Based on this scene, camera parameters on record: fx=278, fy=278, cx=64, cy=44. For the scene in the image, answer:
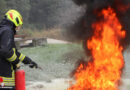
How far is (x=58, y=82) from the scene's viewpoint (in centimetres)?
888

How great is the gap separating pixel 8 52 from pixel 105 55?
2.80 meters

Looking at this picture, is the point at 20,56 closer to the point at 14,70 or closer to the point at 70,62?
the point at 14,70

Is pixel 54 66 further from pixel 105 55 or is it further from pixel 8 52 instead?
pixel 8 52

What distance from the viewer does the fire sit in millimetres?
6305

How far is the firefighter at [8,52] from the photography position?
415 centimetres

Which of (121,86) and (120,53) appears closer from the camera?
(120,53)

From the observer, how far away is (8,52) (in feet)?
13.7

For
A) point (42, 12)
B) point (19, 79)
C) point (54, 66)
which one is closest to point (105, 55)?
point (19, 79)

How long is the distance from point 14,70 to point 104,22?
8.84ft

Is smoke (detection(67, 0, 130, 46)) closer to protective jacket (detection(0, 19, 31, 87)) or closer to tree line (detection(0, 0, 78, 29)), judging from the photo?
protective jacket (detection(0, 19, 31, 87))

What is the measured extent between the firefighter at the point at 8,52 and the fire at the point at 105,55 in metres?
2.33

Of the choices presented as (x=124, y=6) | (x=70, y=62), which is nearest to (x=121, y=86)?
(x=124, y=6)

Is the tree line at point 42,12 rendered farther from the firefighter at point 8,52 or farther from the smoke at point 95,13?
the firefighter at point 8,52

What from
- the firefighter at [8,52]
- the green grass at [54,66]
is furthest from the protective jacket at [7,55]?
the green grass at [54,66]
